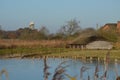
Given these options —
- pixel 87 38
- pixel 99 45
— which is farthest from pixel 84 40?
pixel 99 45

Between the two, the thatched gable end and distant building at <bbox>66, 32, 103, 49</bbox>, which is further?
distant building at <bbox>66, 32, 103, 49</bbox>

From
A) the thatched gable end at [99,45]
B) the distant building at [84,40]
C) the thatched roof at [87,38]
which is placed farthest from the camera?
the thatched roof at [87,38]

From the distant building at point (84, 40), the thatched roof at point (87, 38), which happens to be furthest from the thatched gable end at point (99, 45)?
the thatched roof at point (87, 38)

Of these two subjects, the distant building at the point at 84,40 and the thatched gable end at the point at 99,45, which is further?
the distant building at the point at 84,40

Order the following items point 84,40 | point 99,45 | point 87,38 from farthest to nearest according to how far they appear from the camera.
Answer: point 87,38, point 84,40, point 99,45

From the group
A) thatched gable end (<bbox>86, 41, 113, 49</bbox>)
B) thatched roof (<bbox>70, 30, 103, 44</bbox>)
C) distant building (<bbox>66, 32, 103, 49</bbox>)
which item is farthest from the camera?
thatched roof (<bbox>70, 30, 103, 44</bbox>)

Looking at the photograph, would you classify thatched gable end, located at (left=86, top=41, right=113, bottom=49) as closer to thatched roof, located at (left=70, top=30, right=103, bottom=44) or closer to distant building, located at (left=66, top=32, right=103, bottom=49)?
distant building, located at (left=66, top=32, right=103, bottom=49)

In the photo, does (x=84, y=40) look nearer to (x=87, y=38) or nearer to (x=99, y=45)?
(x=87, y=38)

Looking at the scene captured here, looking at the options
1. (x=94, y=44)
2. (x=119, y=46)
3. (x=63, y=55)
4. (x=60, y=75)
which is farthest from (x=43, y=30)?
(x=60, y=75)

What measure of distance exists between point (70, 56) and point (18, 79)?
14.4 m

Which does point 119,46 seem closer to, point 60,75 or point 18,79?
point 18,79

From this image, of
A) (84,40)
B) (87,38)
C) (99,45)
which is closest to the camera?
(99,45)

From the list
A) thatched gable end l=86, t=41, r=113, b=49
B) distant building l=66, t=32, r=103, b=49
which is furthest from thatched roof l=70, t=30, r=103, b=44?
thatched gable end l=86, t=41, r=113, b=49

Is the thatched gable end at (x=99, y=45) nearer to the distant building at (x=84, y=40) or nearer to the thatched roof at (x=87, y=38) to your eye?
the distant building at (x=84, y=40)
